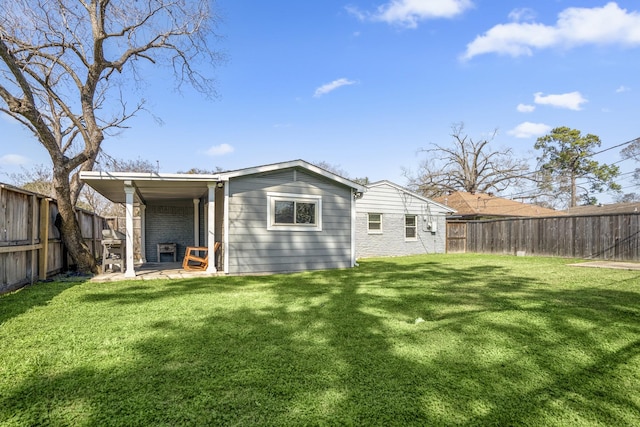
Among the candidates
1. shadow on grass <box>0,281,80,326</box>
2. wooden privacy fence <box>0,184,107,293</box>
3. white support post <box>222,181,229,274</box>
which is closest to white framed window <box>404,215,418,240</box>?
white support post <box>222,181,229,274</box>

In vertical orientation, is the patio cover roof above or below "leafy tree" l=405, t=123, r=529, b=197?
below

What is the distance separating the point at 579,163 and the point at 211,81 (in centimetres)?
3223

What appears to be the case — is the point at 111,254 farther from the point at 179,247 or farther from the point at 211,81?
the point at 211,81

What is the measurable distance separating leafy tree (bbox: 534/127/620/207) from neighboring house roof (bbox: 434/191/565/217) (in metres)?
8.36

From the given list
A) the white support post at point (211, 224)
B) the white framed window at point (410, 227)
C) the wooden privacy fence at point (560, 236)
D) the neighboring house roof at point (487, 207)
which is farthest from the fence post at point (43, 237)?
the neighboring house roof at point (487, 207)

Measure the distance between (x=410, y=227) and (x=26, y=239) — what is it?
13287mm

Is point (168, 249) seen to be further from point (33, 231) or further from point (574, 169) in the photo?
point (574, 169)

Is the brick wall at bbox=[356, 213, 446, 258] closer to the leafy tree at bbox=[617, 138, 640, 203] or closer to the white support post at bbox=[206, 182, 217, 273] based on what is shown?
the white support post at bbox=[206, 182, 217, 273]

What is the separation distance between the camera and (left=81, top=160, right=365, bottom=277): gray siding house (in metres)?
8.01

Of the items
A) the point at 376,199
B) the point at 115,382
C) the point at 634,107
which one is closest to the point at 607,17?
the point at 376,199

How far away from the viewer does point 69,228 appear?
7.90m

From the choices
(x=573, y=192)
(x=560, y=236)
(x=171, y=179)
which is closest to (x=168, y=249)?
(x=171, y=179)

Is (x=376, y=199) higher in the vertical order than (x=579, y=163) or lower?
lower

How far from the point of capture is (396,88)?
15297 millimetres
